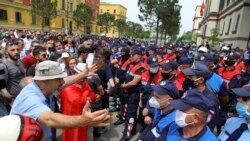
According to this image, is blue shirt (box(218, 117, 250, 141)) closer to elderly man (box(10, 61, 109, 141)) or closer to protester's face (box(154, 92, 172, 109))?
protester's face (box(154, 92, 172, 109))

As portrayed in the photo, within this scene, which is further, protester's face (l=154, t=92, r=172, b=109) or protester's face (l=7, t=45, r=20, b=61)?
protester's face (l=7, t=45, r=20, b=61)

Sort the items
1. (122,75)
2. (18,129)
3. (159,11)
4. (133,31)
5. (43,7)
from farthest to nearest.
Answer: (133,31) → (43,7) → (159,11) → (122,75) → (18,129)

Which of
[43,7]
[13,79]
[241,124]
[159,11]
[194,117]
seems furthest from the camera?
[43,7]

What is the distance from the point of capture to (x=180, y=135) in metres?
2.49

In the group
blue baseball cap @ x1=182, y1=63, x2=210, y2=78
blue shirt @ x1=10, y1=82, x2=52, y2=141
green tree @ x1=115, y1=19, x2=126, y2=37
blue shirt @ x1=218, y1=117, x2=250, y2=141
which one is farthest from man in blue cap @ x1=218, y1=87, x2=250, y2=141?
green tree @ x1=115, y1=19, x2=126, y2=37

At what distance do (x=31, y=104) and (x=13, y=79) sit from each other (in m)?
2.47

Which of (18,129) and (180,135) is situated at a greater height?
(18,129)

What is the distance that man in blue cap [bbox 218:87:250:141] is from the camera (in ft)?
8.22

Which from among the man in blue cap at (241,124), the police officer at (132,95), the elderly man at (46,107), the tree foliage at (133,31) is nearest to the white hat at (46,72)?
the elderly man at (46,107)

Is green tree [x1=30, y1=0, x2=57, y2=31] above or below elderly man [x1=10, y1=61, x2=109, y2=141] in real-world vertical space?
above

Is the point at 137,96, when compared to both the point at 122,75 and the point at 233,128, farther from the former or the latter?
the point at 233,128

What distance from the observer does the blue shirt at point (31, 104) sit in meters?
2.13

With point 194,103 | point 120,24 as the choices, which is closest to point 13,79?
point 194,103

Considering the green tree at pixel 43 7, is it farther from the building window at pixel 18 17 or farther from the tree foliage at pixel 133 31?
the tree foliage at pixel 133 31
